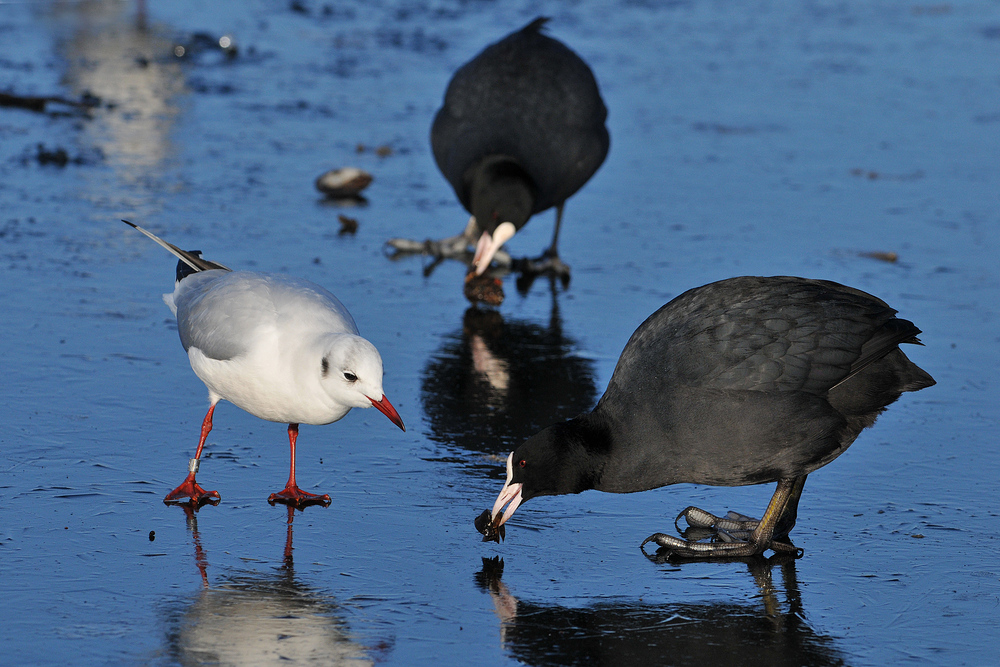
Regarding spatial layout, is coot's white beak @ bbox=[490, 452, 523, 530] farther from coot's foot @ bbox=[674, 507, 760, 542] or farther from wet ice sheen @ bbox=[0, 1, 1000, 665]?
coot's foot @ bbox=[674, 507, 760, 542]

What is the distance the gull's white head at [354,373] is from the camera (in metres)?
4.77

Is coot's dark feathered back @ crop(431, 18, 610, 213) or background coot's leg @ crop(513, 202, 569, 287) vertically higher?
coot's dark feathered back @ crop(431, 18, 610, 213)

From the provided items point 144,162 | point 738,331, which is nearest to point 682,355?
point 738,331

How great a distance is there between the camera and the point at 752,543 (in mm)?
4898

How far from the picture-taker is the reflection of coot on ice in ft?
19.8

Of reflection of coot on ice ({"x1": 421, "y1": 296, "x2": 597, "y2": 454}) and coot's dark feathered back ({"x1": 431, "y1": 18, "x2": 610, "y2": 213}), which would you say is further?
coot's dark feathered back ({"x1": 431, "y1": 18, "x2": 610, "y2": 213})

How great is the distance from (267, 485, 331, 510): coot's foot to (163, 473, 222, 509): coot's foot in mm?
243

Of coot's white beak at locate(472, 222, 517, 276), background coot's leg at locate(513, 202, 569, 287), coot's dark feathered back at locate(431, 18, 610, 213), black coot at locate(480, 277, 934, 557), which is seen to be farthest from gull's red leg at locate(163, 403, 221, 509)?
background coot's leg at locate(513, 202, 569, 287)

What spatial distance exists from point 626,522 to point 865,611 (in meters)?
1.08

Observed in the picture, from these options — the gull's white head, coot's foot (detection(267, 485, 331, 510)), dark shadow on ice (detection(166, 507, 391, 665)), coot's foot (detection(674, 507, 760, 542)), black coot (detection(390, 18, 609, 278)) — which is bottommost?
coot's foot (detection(674, 507, 760, 542))

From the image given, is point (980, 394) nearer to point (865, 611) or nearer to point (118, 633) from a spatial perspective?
point (865, 611)

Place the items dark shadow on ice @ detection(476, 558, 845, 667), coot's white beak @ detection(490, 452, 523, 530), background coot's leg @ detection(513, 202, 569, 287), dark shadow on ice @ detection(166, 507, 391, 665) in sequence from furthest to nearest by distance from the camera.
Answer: background coot's leg @ detection(513, 202, 569, 287) < coot's white beak @ detection(490, 452, 523, 530) < dark shadow on ice @ detection(476, 558, 845, 667) < dark shadow on ice @ detection(166, 507, 391, 665)

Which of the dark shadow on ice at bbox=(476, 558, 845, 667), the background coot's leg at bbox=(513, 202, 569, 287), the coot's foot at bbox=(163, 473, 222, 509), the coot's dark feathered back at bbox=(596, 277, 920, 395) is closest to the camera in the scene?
the dark shadow on ice at bbox=(476, 558, 845, 667)

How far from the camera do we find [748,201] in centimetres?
1012
